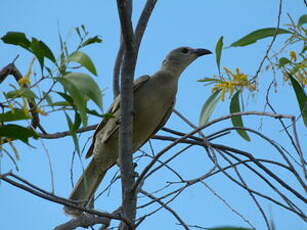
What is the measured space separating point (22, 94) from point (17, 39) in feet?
1.02

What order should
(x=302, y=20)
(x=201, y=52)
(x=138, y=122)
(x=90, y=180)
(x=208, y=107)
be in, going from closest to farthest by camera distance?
1. (x=302, y=20)
2. (x=208, y=107)
3. (x=138, y=122)
4. (x=90, y=180)
5. (x=201, y=52)

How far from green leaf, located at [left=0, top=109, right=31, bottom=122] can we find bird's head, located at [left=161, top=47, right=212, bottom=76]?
3.27 meters

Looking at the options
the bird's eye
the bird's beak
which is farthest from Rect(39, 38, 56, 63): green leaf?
the bird's eye

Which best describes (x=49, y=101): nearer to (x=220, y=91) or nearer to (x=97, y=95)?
(x=97, y=95)

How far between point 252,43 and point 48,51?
130 centimetres

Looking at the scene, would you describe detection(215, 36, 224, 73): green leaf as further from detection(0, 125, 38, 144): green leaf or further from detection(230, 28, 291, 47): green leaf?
detection(0, 125, 38, 144): green leaf

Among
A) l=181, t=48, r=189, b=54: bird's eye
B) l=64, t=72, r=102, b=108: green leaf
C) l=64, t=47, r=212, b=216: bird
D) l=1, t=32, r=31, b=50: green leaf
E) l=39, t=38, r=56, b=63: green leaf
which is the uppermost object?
l=181, t=48, r=189, b=54: bird's eye

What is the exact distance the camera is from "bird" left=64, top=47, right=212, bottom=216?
4.56 meters

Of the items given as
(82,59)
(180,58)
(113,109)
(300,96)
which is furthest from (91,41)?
(180,58)

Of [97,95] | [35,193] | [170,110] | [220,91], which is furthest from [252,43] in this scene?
[170,110]

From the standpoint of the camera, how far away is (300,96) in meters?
2.73

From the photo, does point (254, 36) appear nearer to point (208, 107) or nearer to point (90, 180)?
point (208, 107)

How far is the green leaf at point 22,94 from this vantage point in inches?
69.0

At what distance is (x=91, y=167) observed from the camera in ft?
16.2
